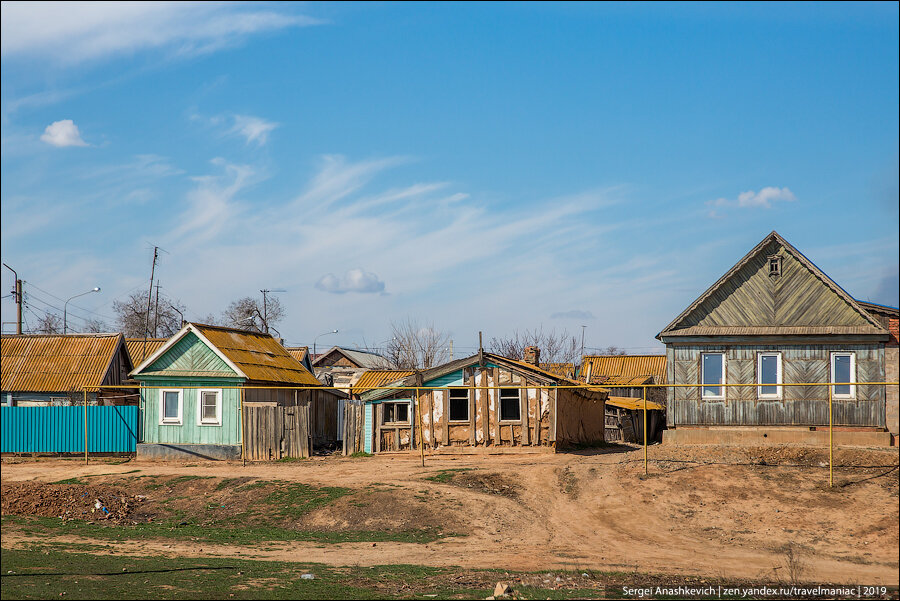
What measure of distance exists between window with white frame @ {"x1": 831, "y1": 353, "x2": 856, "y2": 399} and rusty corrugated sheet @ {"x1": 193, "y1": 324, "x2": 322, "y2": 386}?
885 inches

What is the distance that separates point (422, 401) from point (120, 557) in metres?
18.1

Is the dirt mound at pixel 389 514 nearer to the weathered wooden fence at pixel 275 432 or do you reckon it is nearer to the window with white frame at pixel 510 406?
the weathered wooden fence at pixel 275 432

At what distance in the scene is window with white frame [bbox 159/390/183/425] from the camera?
34562 millimetres

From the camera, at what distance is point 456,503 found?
23.3 metres

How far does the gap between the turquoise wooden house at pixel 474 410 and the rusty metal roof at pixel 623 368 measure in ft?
57.5

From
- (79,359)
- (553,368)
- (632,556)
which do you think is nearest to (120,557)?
(632,556)

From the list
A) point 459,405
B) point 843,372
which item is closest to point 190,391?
point 459,405

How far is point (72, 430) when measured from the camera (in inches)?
1344

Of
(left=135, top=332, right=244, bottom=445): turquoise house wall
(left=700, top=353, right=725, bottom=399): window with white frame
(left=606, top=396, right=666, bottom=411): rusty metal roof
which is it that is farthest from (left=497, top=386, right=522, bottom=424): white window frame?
(left=606, top=396, right=666, bottom=411): rusty metal roof

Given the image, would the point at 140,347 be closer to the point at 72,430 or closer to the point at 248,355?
the point at 72,430

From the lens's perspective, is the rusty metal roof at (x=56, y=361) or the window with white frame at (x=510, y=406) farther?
the rusty metal roof at (x=56, y=361)

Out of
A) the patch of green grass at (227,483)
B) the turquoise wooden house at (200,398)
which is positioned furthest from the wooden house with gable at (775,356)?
the patch of green grass at (227,483)

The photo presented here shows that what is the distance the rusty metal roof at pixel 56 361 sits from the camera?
3750 cm

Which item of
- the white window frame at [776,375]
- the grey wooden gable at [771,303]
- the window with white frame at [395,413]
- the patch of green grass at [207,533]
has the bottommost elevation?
the patch of green grass at [207,533]
